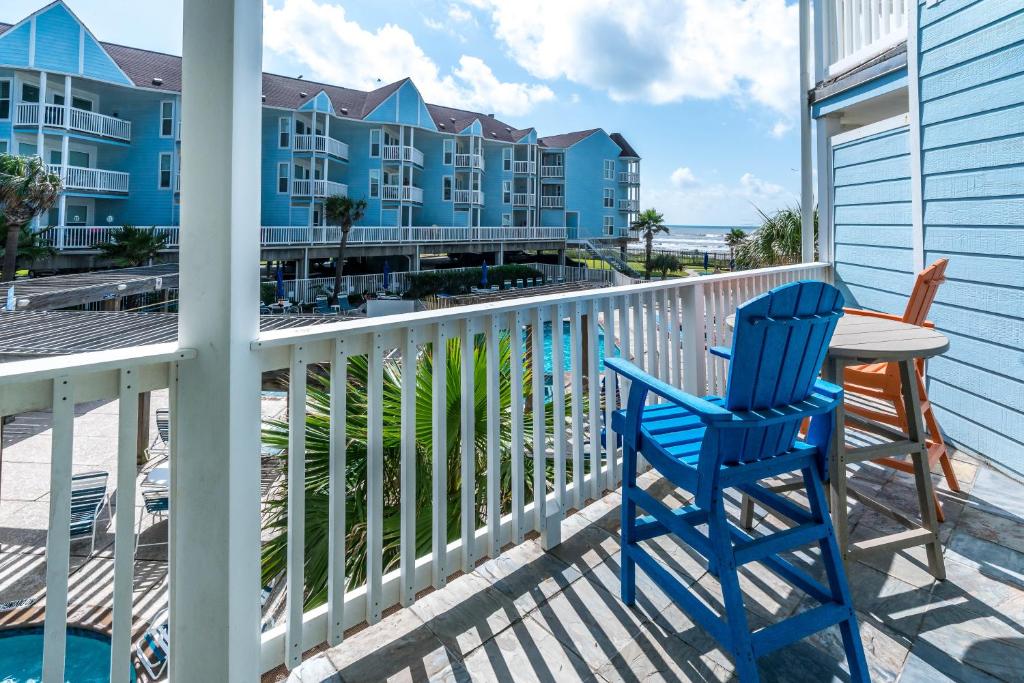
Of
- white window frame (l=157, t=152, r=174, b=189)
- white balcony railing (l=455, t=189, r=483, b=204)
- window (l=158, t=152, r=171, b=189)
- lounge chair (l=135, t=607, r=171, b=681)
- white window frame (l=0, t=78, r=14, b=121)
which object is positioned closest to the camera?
lounge chair (l=135, t=607, r=171, b=681)

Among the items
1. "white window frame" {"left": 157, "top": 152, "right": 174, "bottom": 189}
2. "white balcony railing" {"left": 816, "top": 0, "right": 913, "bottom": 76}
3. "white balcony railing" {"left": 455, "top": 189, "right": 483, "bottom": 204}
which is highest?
"white balcony railing" {"left": 455, "top": 189, "right": 483, "bottom": 204}

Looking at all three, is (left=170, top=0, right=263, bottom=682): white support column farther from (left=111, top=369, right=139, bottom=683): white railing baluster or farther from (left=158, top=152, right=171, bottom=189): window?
(left=158, top=152, right=171, bottom=189): window

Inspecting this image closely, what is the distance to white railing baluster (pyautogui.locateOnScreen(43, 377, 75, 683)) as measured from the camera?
40.7 inches

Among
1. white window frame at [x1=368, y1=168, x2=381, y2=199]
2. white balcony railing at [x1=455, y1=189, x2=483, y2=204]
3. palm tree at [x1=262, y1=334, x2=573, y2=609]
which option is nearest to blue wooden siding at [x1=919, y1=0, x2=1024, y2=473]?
palm tree at [x1=262, y1=334, x2=573, y2=609]

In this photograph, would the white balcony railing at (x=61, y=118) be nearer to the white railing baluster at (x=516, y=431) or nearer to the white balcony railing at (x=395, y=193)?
the white railing baluster at (x=516, y=431)

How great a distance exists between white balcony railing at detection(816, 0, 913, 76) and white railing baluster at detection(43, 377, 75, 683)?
15.8 ft

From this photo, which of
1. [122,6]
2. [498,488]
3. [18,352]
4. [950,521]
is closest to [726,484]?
[498,488]

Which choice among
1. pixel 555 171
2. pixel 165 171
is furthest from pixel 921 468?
pixel 555 171

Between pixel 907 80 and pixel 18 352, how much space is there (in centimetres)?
480

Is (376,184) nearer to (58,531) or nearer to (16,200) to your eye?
(16,200)

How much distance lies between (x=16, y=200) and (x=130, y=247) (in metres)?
12.2

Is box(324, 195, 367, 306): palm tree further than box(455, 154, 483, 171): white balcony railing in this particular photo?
No

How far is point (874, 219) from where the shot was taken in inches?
169

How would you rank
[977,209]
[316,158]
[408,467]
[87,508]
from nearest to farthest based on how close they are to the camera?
[408,467] → [977,209] → [87,508] → [316,158]
